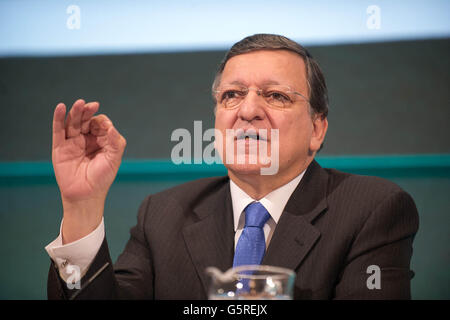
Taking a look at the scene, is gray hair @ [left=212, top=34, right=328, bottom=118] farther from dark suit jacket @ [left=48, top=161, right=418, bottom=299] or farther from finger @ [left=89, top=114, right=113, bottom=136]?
finger @ [left=89, top=114, right=113, bottom=136]

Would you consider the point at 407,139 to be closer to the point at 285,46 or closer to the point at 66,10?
the point at 285,46

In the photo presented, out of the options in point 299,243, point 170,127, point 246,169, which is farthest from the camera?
point 170,127

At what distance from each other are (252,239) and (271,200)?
0.61 feet

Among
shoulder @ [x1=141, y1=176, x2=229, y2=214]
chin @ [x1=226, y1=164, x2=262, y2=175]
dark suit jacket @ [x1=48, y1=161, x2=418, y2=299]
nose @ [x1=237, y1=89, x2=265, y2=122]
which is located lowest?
dark suit jacket @ [x1=48, y1=161, x2=418, y2=299]

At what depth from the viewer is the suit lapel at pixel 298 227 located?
4.83 feet

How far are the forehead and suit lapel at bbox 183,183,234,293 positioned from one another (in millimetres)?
432

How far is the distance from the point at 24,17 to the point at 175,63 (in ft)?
2.50

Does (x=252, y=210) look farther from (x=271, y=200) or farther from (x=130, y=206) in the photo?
(x=130, y=206)

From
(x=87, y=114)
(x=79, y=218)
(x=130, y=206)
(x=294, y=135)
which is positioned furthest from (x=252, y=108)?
(x=130, y=206)

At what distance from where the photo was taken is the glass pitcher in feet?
3.28

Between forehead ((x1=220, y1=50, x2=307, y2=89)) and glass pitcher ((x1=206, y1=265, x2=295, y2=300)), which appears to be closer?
glass pitcher ((x1=206, y1=265, x2=295, y2=300))

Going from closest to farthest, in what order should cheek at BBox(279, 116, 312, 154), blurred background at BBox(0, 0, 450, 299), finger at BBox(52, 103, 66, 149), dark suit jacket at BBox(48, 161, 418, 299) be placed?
1. finger at BBox(52, 103, 66, 149)
2. dark suit jacket at BBox(48, 161, 418, 299)
3. cheek at BBox(279, 116, 312, 154)
4. blurred background at BBox(0, 0, 450, 299)

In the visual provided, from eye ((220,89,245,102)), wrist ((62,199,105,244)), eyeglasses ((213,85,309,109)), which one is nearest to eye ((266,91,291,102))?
eyeglasses ((213,85,309,109))

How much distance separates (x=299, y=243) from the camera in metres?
1.50
